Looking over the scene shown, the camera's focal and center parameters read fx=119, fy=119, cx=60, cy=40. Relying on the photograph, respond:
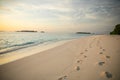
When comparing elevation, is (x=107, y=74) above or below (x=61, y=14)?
below

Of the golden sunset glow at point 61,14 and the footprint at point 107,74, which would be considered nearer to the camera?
the footprint at point 107,74

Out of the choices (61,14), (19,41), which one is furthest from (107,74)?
(19,41)

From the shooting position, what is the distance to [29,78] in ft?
5.36

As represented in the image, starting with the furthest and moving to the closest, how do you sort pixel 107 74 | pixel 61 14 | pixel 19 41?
pixel 19 41, pixel 61 14, pixel 107 74

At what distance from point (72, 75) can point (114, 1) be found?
141 cm

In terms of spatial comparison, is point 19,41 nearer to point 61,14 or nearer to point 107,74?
point 61,14

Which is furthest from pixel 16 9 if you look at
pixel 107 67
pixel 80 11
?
pixel 107 67

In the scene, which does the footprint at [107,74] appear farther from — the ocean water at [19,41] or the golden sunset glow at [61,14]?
the ocean water at [19,41]

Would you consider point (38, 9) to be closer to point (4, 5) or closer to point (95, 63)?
point (4, 5)

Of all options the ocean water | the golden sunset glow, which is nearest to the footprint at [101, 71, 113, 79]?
the golden sunset glow

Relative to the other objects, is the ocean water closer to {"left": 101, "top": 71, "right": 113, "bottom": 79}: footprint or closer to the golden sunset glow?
the golden sunset glow

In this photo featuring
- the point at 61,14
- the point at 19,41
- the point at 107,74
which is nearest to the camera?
the point at 107,74

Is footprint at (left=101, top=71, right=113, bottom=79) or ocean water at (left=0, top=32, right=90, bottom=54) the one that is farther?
ocean water at (left=0, top=32, right=90, bottom=54)

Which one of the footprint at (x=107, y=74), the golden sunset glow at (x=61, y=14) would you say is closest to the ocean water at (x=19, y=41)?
the golden sunset glow at (x=61, y=14)
